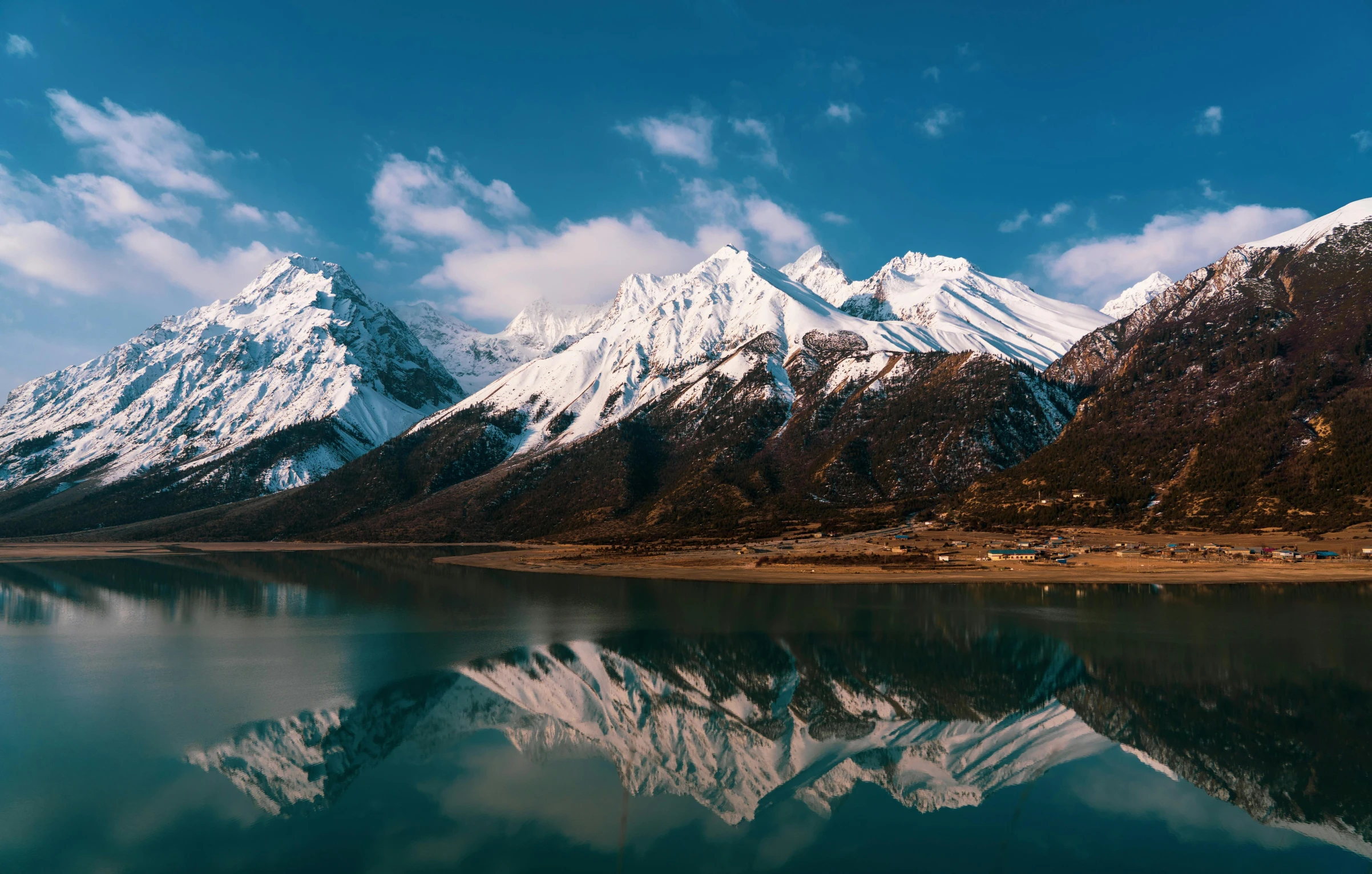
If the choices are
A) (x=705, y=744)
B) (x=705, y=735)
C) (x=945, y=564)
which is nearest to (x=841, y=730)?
(x=705, y=735)

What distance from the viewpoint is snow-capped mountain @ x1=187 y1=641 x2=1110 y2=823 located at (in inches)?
1578

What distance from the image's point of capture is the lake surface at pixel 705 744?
32781 mm

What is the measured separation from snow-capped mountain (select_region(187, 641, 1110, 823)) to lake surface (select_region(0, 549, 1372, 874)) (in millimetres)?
280

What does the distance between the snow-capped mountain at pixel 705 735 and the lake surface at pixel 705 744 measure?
0.28 meters

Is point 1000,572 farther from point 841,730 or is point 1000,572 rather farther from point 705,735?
point 705,735

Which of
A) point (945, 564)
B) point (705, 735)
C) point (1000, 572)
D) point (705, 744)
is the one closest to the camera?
point (705, 744)

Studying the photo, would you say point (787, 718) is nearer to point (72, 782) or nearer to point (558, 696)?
point (558, 696)

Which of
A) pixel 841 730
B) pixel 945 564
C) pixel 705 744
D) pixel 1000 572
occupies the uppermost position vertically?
pixel 705 744

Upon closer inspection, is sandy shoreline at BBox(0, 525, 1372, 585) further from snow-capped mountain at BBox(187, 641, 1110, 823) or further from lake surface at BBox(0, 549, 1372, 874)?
snow-capped mountain at BBox(187, 641, 1110, 823)

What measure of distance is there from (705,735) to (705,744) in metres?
1.56

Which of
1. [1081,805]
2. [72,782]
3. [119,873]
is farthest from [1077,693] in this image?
[72,782]

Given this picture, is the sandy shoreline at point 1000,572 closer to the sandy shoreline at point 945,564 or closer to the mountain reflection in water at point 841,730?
the sandy shoreline at point 945,564

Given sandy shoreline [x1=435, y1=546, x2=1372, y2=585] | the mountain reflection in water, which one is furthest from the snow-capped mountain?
sandy shoreline [x1=435, y1=546, x2=1372, y2=585]

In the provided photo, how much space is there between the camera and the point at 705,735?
161ft
